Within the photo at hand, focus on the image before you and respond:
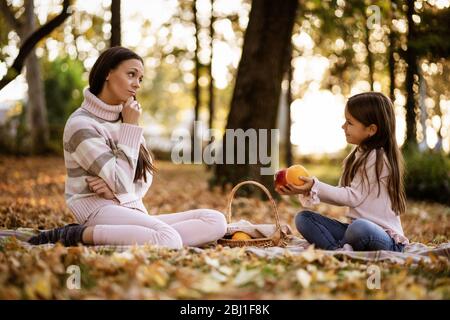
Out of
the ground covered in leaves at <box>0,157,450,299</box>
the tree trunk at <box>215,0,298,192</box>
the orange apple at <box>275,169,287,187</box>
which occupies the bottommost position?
the ground covered in leaves at <box>0,157,450,299</box>

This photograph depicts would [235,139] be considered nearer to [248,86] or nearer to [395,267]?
[248,86]

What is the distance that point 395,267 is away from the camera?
149 inches

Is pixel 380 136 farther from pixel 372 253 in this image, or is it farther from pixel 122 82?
pixel 122 82

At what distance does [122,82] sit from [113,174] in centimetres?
75

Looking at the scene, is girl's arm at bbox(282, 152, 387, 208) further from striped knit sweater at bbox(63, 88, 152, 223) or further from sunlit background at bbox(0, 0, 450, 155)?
sunlit background at bbox(0, 0, 450, 155)

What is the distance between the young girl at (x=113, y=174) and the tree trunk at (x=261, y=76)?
15.3 ft

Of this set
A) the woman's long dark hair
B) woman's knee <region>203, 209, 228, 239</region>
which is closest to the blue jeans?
woman's knee <region>203, 209, 228, 239</region>

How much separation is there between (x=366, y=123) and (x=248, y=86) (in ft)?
16.3

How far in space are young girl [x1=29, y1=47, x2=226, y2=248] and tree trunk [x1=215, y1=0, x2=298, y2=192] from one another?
15.3 ft

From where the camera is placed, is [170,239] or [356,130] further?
[356,130]

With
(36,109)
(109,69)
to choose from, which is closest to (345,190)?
(109,69)

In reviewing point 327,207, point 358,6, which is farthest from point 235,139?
point 358,6

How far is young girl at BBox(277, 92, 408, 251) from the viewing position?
436cm

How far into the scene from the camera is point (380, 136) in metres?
4.48
